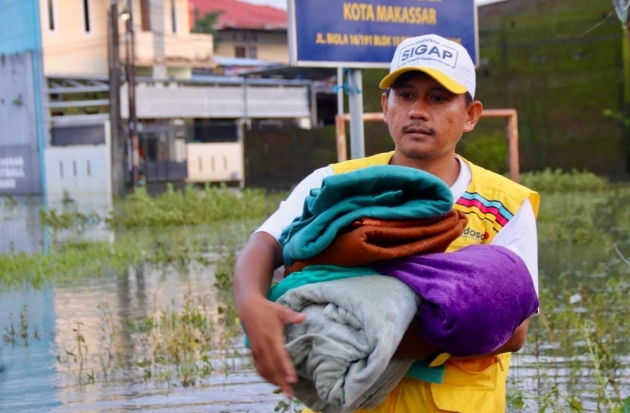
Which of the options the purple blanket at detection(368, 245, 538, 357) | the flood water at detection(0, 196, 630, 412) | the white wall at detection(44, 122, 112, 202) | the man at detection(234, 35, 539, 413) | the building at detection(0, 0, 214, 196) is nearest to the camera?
the purple blanket at detection(368, 245, 538, 357)

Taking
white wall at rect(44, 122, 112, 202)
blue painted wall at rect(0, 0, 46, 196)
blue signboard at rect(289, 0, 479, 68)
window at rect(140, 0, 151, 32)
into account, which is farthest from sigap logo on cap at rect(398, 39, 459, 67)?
window at rect(140, 0, 151, 32)

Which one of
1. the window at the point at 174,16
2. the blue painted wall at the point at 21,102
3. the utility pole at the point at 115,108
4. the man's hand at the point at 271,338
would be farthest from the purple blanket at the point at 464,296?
the window at the point at 174,16

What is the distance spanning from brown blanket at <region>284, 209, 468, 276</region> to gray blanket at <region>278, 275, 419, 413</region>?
0.06 meters

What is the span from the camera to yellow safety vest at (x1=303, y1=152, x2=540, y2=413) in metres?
2.67

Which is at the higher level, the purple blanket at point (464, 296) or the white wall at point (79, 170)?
the purple blanket at point (464, 296)

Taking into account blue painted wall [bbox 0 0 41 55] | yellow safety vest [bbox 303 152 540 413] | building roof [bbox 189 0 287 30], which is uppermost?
building roof [bbox 189 0 287 30]

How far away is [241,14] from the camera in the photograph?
5900 centimetres

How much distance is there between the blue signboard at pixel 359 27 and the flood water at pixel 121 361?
199cm

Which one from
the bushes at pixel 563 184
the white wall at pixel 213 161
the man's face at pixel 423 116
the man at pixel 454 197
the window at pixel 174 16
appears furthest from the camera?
the window at pixel 174 16

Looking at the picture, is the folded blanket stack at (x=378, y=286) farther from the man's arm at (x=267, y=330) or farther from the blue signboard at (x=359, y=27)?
the blue signboard at (x=359, y=27)

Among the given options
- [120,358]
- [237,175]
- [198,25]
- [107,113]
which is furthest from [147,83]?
[120,358]

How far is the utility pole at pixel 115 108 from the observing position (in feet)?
112

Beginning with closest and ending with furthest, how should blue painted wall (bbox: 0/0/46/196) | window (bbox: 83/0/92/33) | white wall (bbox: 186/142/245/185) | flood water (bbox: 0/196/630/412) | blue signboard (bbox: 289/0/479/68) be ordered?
flood water (bbox: 0/196/630/412), blue signboard (bbox: 289/0/479/68), blue painted wall (bbox: 0/0/46/196), window (bbox: 83/0/92/33), white wall (bbox: 186/142/245/185)

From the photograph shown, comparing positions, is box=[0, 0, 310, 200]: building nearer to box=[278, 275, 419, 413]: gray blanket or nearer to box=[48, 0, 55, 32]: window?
box=[48, 0, 55, 32]: window
